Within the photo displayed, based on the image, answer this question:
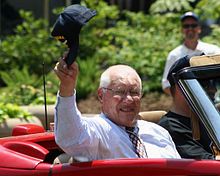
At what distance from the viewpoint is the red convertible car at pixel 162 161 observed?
141 inches

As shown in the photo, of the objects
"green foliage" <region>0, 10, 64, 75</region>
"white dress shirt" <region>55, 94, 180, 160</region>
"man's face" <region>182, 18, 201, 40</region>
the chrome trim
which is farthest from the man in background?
"green foliage" <region>0, 10, 64, 75</region>

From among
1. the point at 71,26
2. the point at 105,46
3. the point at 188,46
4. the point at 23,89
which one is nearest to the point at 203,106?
the point at 71,26

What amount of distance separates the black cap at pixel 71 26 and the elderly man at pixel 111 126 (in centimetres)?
9

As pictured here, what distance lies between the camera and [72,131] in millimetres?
3818

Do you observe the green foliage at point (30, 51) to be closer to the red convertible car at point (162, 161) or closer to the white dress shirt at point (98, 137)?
the white dress shirt at point (98, 137)

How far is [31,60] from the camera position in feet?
41.4

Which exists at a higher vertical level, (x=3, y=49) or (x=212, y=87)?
(x=212, y=87)

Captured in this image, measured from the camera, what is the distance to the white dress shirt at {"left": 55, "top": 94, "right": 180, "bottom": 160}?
3785mm

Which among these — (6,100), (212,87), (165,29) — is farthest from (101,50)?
(212,87)

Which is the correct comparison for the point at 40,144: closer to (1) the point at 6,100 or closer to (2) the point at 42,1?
(1) the point at 6,100

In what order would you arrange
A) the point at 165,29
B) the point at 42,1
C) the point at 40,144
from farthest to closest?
the point at 42,1, the point at 165,29, the point at 40,144

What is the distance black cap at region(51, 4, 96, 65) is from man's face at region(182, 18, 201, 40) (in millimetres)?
4649

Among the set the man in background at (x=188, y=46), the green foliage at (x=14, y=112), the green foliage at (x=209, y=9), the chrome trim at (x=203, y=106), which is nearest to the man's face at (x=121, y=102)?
the chrome trim at (x=203, y=106)

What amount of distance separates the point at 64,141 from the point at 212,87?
34.3 inches
